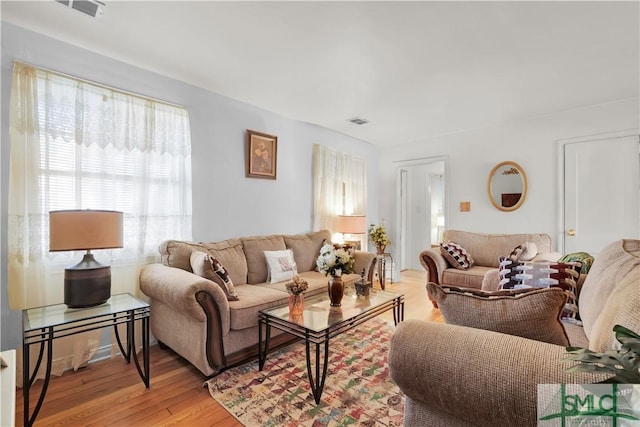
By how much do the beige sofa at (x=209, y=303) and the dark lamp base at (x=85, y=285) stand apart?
14.6 inches

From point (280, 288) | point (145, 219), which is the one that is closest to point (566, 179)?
point (280, 288)

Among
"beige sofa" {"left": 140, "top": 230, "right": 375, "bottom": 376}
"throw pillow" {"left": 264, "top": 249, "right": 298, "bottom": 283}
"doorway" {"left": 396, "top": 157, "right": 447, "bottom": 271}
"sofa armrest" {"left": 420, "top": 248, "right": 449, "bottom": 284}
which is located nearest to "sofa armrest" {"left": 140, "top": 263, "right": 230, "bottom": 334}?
"beige sofa" {"left": 140, "top": 230, "right": 375, "bottom": 376}

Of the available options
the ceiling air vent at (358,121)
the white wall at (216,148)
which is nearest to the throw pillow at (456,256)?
the white wall at (216,148)

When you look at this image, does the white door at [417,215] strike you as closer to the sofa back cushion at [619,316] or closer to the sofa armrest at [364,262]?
the sofa armrest at [364,262]

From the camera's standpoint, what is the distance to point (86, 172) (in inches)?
94.5

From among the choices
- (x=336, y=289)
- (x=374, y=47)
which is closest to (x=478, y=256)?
(x=336, y=289)

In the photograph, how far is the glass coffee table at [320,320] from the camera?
193 centimetres

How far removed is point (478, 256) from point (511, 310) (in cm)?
322

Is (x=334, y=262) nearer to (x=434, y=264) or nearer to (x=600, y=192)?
(x=434, y=264)

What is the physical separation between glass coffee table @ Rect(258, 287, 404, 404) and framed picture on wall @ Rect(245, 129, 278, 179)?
1674mm

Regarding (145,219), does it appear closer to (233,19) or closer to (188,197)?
(188,197)

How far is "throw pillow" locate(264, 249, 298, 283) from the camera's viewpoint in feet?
10.5

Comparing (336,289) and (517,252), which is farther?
(517,252)

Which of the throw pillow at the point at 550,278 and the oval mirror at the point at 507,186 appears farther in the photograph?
the oval mirror at the point at 507,186
